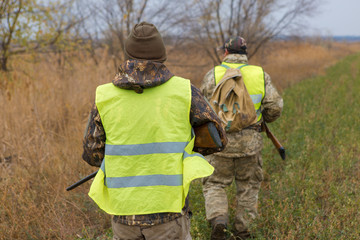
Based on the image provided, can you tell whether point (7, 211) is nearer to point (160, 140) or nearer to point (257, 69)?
point (160, 140)

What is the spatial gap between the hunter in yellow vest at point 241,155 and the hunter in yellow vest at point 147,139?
154cm

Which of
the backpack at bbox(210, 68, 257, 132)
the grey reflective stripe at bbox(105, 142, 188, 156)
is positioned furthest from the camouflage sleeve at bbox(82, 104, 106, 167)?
the backpack at bbox(210, 68, 257, 132)

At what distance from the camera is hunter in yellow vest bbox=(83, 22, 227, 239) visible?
1849 mm

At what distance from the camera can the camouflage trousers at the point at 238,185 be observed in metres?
3.45

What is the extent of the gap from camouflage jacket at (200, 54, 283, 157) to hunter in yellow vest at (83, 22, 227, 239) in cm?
151

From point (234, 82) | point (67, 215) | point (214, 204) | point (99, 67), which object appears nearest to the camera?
point (234, 82)

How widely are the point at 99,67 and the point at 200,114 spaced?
249 inches

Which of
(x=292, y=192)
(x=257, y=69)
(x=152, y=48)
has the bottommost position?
(x=292, y=192)

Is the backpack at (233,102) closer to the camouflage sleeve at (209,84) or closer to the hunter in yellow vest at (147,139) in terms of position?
the camouflage sleeve at (209,84)

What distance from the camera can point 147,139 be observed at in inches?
73.6

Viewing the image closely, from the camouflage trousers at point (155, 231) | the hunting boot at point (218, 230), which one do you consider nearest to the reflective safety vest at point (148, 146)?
the camouflage trousers at point (155, 231)

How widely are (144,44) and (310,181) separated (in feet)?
9.70

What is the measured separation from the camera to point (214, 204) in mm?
3459

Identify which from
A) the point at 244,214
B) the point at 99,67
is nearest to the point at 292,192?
the point at 244,214
